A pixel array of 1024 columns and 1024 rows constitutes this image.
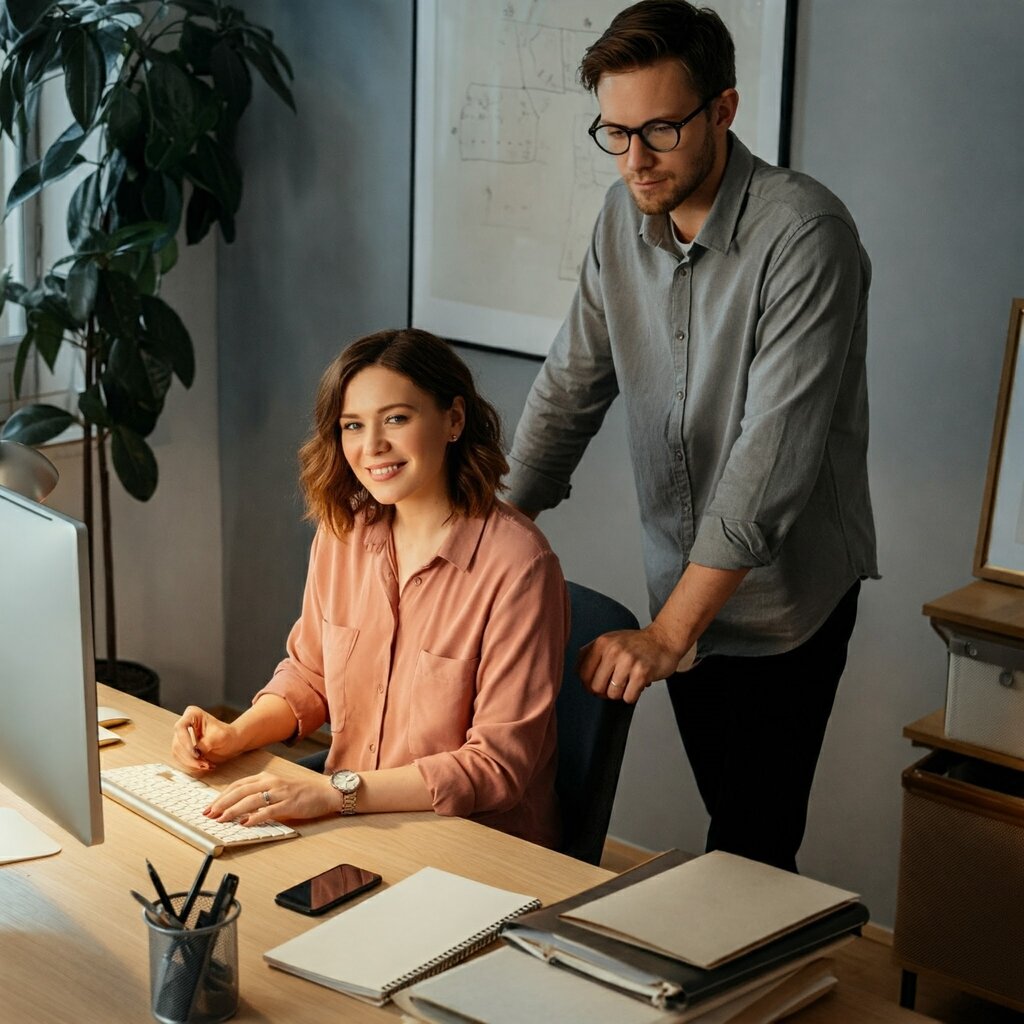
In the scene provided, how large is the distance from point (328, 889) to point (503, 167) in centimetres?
→ 200

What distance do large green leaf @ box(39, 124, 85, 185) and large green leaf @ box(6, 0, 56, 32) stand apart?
0.23 metres

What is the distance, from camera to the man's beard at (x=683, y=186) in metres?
1.91

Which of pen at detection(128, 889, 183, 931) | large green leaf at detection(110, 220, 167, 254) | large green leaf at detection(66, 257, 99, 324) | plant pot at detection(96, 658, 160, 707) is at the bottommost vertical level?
plant pot at detection(96, 658, 160, 707)

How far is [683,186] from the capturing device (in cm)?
191

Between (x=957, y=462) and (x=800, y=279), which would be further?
(x=957, y=462)

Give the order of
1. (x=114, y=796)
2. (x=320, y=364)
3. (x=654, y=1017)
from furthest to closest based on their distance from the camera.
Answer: (x=320, y=364), (x=114, y=796), (x=654, y=1017)

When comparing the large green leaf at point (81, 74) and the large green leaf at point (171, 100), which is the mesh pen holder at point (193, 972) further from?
the large green leaf at point (171, 100)

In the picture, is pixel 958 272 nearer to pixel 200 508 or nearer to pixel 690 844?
pixel 690 844

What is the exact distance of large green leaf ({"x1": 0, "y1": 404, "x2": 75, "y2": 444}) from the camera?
10.2 feet

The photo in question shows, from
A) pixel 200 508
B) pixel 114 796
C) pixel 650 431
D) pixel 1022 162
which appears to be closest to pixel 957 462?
pixel 1022 162

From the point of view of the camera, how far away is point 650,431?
84.5 inches

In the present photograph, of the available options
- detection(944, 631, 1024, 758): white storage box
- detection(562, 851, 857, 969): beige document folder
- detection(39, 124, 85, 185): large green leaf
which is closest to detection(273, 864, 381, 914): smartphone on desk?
detection(562, 851, 857, 969): beige document folder

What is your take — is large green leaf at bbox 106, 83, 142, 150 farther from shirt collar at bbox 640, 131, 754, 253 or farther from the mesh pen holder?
the mesh pen holder

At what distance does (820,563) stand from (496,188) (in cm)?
143
